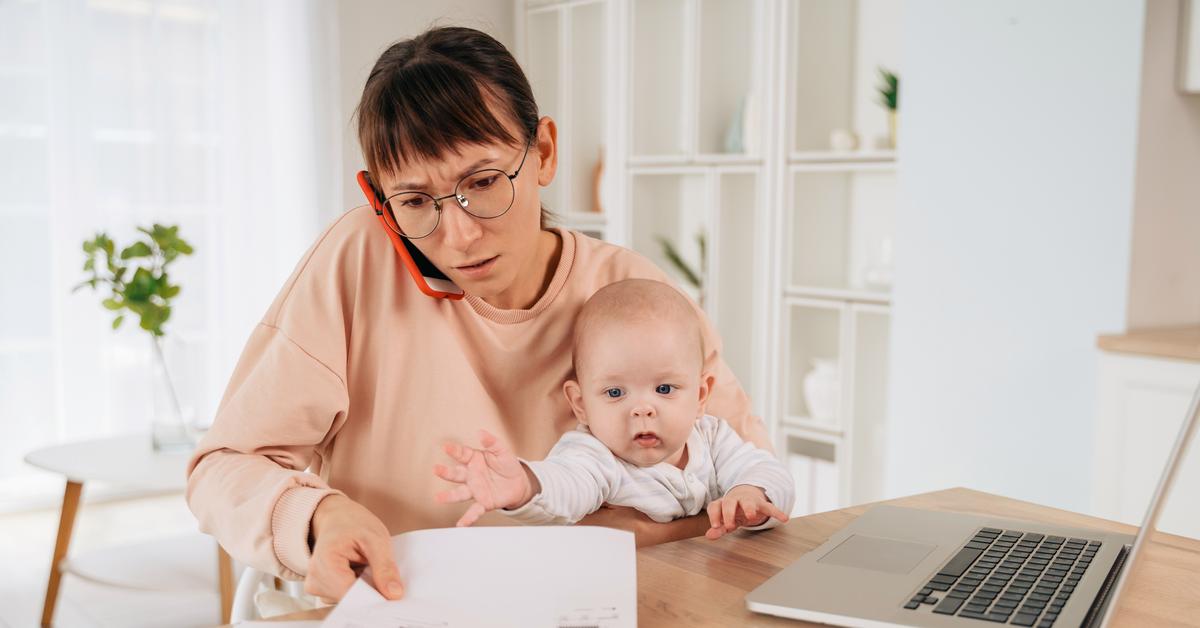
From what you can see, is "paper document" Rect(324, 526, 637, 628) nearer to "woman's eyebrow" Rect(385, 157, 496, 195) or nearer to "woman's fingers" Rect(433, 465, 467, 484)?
"woman's fingers" Rect(433, 465, 467, 484)

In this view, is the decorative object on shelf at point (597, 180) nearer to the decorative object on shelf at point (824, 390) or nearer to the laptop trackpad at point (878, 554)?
the decorative object on shelf at point (824, 390)

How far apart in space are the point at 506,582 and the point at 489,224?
508 mm

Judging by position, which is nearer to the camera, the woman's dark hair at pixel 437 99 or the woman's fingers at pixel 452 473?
the woman's fingers at pixel 452 473

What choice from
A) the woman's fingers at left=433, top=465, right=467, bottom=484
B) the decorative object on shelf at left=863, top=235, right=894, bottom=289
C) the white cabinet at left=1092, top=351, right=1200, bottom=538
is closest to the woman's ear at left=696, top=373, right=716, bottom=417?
the woman's fingers at left=433, top=465, right=467, bottom=484

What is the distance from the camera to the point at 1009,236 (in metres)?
2.62

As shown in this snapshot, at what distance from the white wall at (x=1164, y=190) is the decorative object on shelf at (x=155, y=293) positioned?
244 centimetres

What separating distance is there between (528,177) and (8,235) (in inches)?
140

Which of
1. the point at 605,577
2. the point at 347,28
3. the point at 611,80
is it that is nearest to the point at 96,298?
the point at 347,28

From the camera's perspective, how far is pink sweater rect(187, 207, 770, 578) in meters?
1.12

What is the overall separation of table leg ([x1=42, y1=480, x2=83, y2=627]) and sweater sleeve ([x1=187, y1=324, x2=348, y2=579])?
203cm

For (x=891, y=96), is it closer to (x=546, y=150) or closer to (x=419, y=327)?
(x=546, y=150)

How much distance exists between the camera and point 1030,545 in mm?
979

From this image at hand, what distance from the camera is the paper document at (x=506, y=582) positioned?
79 centimetres

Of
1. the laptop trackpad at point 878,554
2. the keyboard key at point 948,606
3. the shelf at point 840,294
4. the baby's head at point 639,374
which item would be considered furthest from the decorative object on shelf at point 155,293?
the keyboard key at point 948,606
